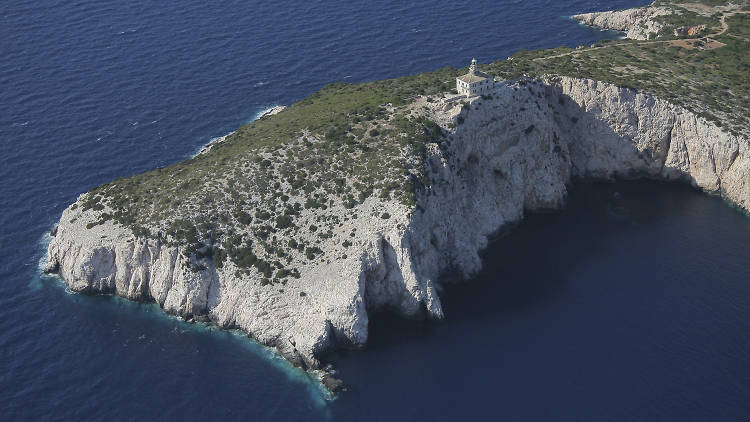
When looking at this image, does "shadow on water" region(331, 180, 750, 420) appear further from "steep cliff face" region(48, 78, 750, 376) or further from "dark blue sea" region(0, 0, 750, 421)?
"steep cliff face" region(48, 78, 750, 376)

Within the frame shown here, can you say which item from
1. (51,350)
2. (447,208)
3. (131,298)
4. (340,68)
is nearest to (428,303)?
(447,208)

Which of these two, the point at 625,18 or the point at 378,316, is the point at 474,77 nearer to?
the point at 378,316

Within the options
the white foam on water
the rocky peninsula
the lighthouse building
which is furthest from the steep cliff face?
the white foam on water

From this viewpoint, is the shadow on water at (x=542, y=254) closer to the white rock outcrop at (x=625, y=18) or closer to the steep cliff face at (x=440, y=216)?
the steep cliff face at (x=440, y=216)

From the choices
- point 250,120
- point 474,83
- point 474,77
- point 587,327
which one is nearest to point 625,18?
point 474,77

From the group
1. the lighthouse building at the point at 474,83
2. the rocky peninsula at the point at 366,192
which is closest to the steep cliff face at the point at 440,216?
the rocky peninsula at the point at 366,192
